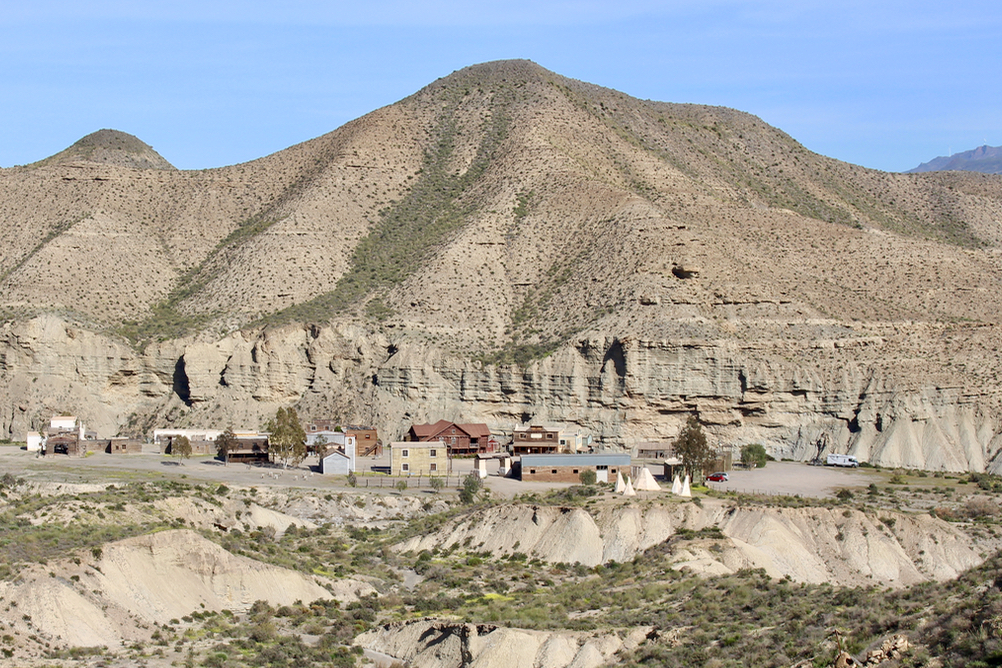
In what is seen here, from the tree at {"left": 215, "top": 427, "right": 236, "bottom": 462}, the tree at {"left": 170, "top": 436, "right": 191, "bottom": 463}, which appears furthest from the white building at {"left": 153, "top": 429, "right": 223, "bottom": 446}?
the tree at {"left": 170, "top": 436, "right": 191, "bottom": 463}

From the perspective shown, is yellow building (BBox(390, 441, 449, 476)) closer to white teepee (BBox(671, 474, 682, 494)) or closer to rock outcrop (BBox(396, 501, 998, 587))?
white teepee (BBox(671, 474, 682, 494))

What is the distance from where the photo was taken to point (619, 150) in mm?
119750

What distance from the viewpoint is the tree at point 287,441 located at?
79375 mm

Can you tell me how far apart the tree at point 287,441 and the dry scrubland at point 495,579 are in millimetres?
13954

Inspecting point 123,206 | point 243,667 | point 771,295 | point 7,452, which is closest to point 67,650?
point 243,667

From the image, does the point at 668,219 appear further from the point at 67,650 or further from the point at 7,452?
the point at 67,650

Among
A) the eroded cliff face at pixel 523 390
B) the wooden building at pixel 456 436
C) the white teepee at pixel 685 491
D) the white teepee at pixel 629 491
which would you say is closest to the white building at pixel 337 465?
the wooden building at pixel 456 436

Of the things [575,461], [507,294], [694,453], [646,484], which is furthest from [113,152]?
[646,484]

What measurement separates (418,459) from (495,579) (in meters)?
28.3

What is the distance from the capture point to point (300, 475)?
76875 mm

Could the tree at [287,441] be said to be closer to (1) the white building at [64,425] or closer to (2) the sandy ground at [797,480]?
(1) the white building at [64,425]

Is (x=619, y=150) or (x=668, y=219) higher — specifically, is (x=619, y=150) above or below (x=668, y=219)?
above

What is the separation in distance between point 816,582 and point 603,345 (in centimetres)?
4109

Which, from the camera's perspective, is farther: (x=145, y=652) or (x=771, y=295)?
(x=771, y=295)
